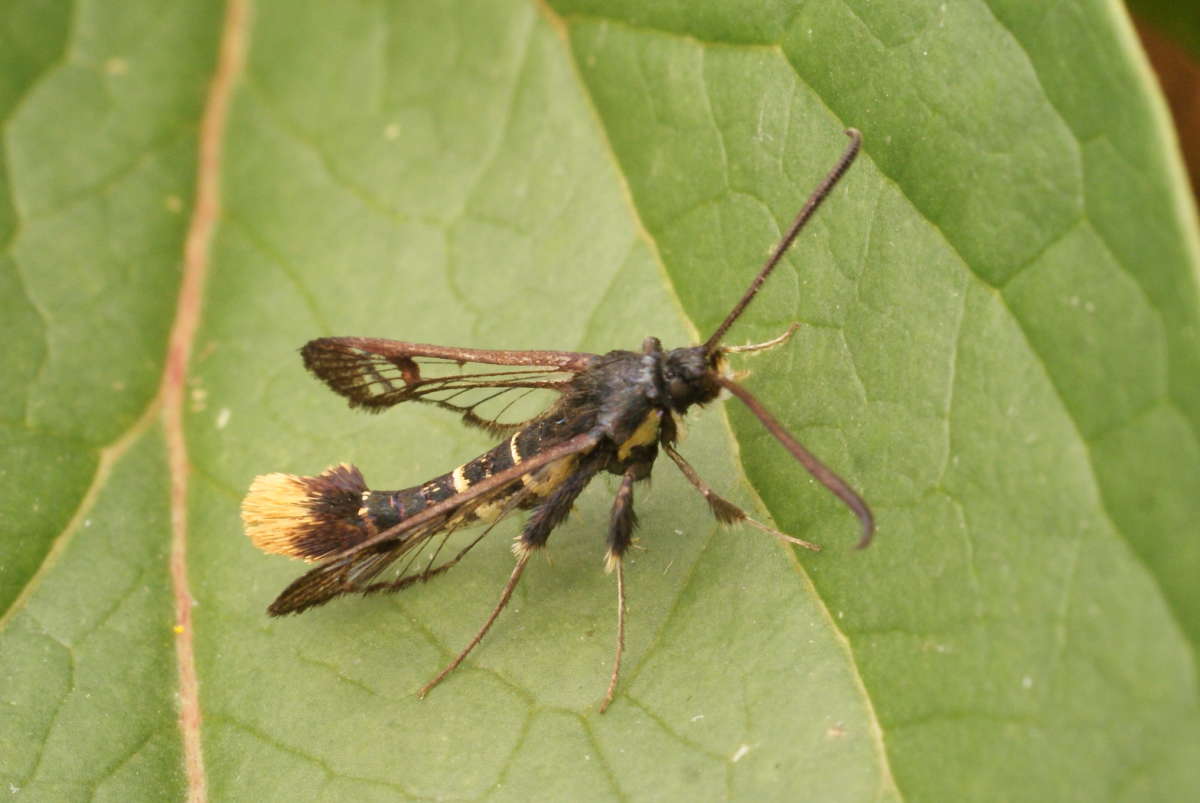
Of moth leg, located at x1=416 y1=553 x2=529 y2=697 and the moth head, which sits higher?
the moth head

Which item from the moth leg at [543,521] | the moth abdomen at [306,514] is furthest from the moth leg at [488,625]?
the moth abdomen at [306,514]

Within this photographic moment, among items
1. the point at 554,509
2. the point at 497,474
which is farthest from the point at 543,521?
the point at 497,474

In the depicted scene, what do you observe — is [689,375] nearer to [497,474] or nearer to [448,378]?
[497,474]

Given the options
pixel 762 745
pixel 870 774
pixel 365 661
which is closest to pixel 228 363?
pixel 365 661

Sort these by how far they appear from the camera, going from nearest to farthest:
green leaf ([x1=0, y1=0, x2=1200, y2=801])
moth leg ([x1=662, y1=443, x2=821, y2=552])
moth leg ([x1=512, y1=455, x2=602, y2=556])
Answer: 1. green leaf ([x1=0, y1=0, x2=1200, y2=801])
2. moth leg ([x1=662, y1=443, x2=821, y2=552])
3. moth leg ([x1=512, y1=455, x2=602, y2=556])

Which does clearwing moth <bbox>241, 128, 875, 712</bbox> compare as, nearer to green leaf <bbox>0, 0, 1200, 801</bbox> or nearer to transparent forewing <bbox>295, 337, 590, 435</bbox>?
transparent forewing <bbox>295, 337, 590, 435</bbox>

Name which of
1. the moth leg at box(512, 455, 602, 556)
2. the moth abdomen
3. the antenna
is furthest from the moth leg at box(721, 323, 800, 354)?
the moth abdomen
